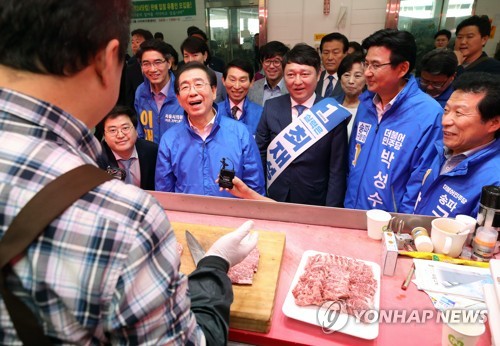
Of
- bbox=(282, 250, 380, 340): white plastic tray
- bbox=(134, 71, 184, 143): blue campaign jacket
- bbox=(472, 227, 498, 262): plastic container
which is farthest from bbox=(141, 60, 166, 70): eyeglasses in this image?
bbox=(472, 227, 498, 262): plastic container

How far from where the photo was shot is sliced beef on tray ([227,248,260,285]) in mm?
1143

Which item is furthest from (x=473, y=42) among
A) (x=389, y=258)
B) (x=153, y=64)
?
(x=389, y=258)

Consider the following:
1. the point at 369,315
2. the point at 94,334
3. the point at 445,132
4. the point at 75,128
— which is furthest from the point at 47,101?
the point at 445,132

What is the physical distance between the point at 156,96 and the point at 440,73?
2351 mm

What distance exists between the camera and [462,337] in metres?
0.85

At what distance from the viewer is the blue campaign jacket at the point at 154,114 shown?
285cm

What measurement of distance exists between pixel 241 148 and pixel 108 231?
156 cm

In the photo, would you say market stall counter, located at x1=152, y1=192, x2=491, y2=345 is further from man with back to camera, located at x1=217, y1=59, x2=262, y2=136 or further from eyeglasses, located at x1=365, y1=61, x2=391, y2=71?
man with back to camera, located at x1=217, y1=59, x2=262, y2=136

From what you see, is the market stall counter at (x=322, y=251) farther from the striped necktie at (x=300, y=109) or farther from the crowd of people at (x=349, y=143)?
the striped necktie at (x=300, y=109)

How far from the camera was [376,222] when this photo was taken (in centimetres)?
140

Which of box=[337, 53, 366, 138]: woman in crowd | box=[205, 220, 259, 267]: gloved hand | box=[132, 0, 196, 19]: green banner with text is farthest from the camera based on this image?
box=[132, 0, 196, 19]: green banner with text

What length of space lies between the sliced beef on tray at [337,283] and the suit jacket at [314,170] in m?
1.02

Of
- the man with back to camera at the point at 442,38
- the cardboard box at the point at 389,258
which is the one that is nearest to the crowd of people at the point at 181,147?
the cardboard box at the point at 389,258

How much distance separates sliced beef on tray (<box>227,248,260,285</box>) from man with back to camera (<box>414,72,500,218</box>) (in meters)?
0.91
